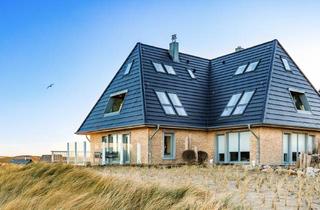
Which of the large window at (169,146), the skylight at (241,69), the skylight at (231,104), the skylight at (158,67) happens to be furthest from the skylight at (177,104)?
the skylight at (241,69)

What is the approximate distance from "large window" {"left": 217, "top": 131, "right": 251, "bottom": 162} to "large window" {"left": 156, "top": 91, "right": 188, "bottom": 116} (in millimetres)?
2351

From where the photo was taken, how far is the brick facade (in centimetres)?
1823

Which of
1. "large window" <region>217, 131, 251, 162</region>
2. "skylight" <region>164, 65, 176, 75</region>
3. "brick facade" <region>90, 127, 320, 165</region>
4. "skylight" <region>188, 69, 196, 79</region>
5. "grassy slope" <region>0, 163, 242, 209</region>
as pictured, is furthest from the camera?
"skylight" <region>188, 69, 196, 79</region>

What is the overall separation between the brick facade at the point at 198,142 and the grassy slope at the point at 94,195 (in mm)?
11060

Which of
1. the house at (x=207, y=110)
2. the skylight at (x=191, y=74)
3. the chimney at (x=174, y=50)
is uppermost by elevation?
the chimney at (x=174, y=50)

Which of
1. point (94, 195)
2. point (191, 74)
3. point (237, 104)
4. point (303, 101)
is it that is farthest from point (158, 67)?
point (94, 195)

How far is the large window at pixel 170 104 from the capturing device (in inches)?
770

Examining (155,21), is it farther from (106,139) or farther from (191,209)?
(191,209)

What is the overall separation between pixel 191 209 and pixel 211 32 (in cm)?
1494

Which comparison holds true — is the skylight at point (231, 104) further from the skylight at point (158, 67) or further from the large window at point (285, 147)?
the skylight at point (158, 67)

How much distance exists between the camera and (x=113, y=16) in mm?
16438

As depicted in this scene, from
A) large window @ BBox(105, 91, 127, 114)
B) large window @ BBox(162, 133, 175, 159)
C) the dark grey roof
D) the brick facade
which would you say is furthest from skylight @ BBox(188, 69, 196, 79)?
large window @ BBox(162, 133, 175, 159)

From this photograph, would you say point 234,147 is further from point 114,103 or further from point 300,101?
point 114,103

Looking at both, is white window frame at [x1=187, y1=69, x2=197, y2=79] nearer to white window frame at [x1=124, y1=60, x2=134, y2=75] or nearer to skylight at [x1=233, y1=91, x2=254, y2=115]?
white window frame at [x1=124, y1=60, x2=134, y2=75]
